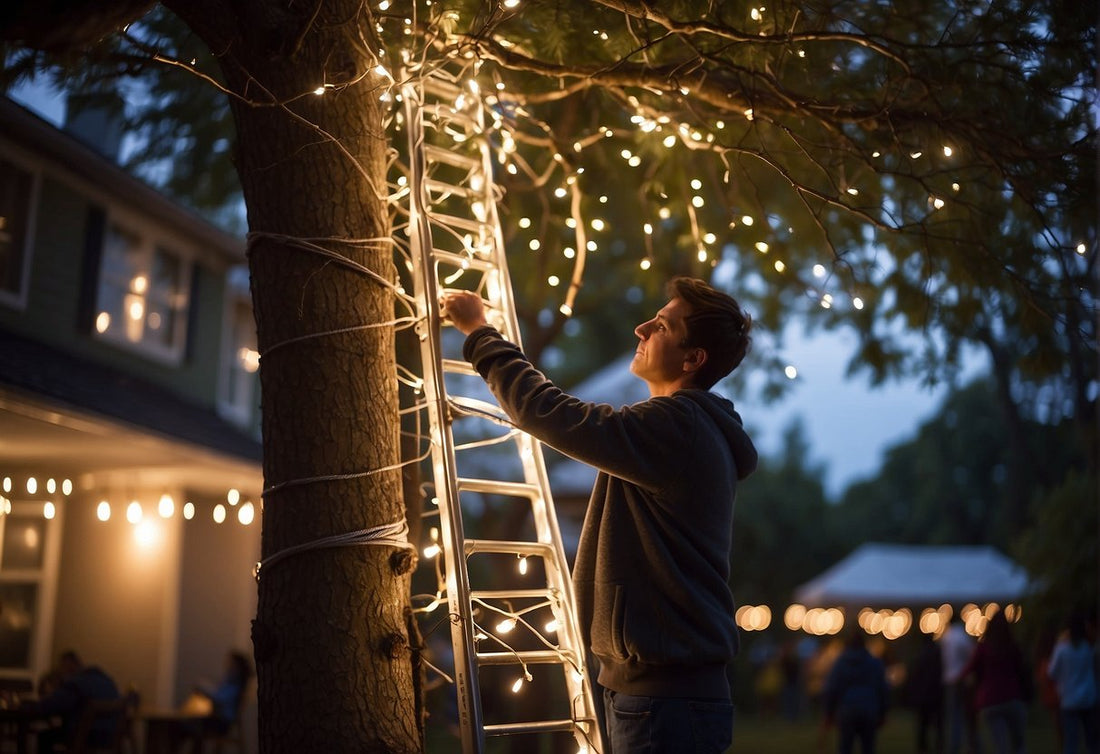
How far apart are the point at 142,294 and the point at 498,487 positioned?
9079 mm

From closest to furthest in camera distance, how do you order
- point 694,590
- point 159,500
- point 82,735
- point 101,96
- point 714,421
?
point 694,590 < point 714,421 < point 101,96 < point 82,735 < point 159,500

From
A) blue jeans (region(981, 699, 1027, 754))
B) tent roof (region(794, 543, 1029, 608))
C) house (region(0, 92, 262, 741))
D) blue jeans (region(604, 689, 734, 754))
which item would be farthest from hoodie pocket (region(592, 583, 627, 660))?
tent roof (region(794, 543, 1029, 608))

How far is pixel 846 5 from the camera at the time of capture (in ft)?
18.1

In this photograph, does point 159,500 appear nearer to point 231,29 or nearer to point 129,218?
point 129,218

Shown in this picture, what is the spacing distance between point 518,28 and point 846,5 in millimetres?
1899

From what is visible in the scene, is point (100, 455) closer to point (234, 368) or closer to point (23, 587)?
point (23, 587)

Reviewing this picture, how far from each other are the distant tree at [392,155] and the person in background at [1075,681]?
5204 millimetres

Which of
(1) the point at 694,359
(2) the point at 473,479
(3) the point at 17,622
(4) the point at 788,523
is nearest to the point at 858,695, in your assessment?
(2) the point at 473,479

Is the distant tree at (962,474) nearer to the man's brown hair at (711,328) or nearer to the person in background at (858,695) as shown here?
the person in background at (858,695)

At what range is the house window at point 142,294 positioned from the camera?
35.8 ft

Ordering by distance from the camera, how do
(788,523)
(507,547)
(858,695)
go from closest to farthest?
(507,547)
(858,695)
(788,523)

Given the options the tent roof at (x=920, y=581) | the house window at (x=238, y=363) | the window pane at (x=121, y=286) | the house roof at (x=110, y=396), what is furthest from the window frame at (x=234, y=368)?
the tent roof at (x=920, y=581)

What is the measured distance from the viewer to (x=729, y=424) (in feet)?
10.2

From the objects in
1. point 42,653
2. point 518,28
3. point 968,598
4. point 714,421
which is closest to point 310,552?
point 714,421
